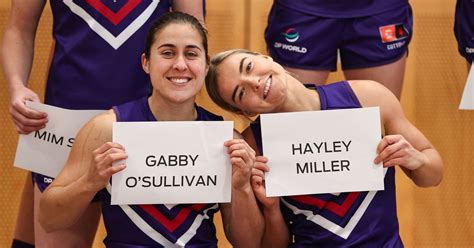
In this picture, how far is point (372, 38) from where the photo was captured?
268 centimetres

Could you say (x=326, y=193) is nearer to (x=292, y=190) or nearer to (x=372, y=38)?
(x=292, y=190)

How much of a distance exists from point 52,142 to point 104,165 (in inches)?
16.5

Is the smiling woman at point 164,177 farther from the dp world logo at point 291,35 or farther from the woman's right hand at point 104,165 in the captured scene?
the dp world logo at point 291,35

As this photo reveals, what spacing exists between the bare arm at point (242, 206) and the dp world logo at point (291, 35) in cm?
69

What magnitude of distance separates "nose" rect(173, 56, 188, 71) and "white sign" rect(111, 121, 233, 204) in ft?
0.44

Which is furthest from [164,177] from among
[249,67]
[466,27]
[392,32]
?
[466,27]

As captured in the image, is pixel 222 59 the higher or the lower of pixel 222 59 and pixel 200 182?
the higher

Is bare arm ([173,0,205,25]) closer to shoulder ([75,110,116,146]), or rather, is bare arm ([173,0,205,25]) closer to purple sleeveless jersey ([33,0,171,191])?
purple sleeveless jersey ([33,0,171,191])

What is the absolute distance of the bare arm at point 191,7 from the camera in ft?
7.60

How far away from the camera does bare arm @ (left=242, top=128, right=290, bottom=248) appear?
2.06 meters

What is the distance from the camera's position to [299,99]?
217 centimetres

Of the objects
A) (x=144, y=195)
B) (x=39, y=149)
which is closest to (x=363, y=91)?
(x=144, y=195)

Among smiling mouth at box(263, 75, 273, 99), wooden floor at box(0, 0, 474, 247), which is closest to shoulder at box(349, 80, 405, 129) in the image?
smiling mouth at box(263, 75, 273, 99)

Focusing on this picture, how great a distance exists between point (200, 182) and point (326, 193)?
34 centimetres
